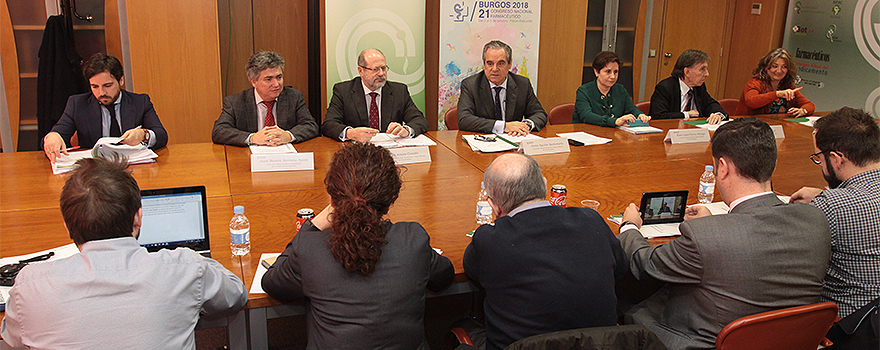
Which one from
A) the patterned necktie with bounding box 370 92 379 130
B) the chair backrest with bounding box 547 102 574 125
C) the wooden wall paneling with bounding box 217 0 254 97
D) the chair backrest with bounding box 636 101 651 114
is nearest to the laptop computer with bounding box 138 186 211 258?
the patterned necktie with bounding box 370 92 379 130

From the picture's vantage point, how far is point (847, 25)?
6.70 meters

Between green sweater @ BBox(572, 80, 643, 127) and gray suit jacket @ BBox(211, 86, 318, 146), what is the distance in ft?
6.96

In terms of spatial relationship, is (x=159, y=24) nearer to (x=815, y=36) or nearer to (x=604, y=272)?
(x=604, y=272)

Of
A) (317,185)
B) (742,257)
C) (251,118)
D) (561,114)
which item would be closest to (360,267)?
(742,257)

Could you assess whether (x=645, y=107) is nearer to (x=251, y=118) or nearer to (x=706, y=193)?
(x=706, y=193)

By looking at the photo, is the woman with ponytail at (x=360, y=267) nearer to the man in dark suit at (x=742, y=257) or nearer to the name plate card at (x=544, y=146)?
the man in dark suit at (x=742, y=257)

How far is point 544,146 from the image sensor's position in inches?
148

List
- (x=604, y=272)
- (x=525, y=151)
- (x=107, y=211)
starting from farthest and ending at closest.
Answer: (x=525, y=151), (x=604, y=272), (x=107, y=211)

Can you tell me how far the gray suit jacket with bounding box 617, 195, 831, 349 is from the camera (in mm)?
1826

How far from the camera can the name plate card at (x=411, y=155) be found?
11.2 feet

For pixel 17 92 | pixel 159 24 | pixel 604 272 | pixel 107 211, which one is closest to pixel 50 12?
pixel 17 92

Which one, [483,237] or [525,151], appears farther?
Result: [525,151]

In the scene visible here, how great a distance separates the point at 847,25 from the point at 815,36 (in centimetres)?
39

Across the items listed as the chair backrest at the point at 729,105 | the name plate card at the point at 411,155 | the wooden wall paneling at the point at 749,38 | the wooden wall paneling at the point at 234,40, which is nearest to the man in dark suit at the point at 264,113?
the name plate card at the point at 411,155
